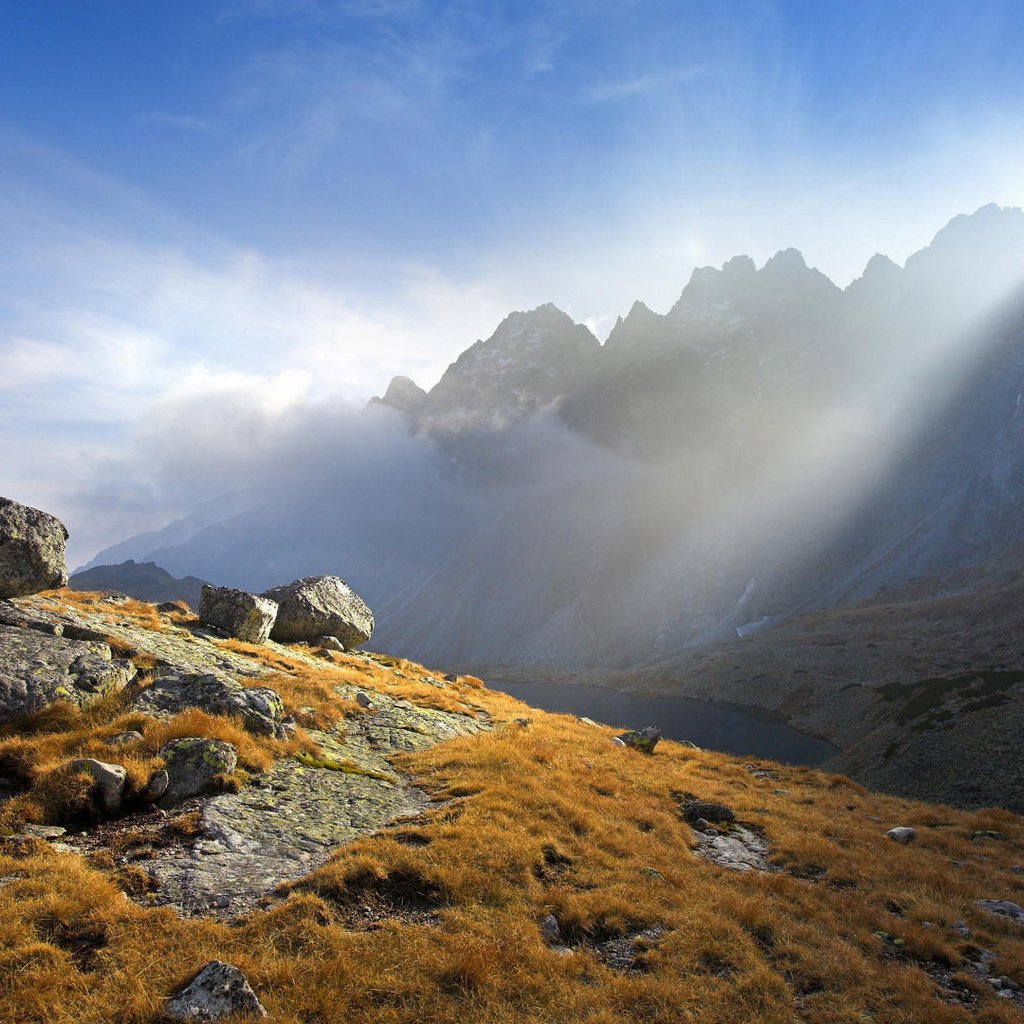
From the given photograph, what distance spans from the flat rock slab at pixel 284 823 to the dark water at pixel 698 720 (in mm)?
58109

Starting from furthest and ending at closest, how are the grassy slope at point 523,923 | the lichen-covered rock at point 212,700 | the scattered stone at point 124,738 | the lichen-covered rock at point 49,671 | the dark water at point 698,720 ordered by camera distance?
the dark water at point 698,720 → the lichen-covered rock at point 212,700 → the lichen-covered rock at point 49,671 → the scattered stone at point 124,738 → the grassy slope at point 523,923

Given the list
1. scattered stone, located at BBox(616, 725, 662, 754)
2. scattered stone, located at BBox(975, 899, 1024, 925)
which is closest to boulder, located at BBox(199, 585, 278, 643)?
scattered stone, located at BBox(616, 725, 662, 754)

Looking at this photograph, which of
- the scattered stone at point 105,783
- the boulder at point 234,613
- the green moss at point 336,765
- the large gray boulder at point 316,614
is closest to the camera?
the scattered stone at point 105,783

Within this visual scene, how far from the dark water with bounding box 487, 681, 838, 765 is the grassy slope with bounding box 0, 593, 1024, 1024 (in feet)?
189

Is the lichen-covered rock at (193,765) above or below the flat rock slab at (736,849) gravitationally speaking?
above

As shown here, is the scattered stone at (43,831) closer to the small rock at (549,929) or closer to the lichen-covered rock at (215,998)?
the lichen-covered rock at (215,998)

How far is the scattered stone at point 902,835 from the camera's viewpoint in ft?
69.0

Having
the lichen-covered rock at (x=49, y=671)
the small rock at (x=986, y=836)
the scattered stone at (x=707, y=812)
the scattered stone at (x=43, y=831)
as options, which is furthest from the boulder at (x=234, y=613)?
the small rock at (x=986, y=836)

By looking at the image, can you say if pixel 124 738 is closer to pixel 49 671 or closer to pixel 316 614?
pixel 49 671

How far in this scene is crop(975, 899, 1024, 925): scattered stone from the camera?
1475 cm

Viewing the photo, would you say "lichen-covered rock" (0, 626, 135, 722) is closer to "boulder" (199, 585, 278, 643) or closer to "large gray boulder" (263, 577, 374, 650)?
"boulder" (199, 585, 278, 643)

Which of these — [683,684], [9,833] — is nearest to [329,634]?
[9,833]

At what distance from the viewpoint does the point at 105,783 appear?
11719mm

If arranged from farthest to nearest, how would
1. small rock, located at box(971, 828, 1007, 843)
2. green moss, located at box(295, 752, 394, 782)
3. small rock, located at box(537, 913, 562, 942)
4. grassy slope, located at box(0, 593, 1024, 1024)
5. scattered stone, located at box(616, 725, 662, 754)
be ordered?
1. scattered stone, located at box(616, 725, 662, 754)
2. small rock, located at box(971, 828, 1007, 843)
3. green moss, located at box(295, 752, 394, 782)
4. small rock, located at box(537, 913, 562, 942)
5. grassy slope, located at box(0, 593, 1024, 1024)
